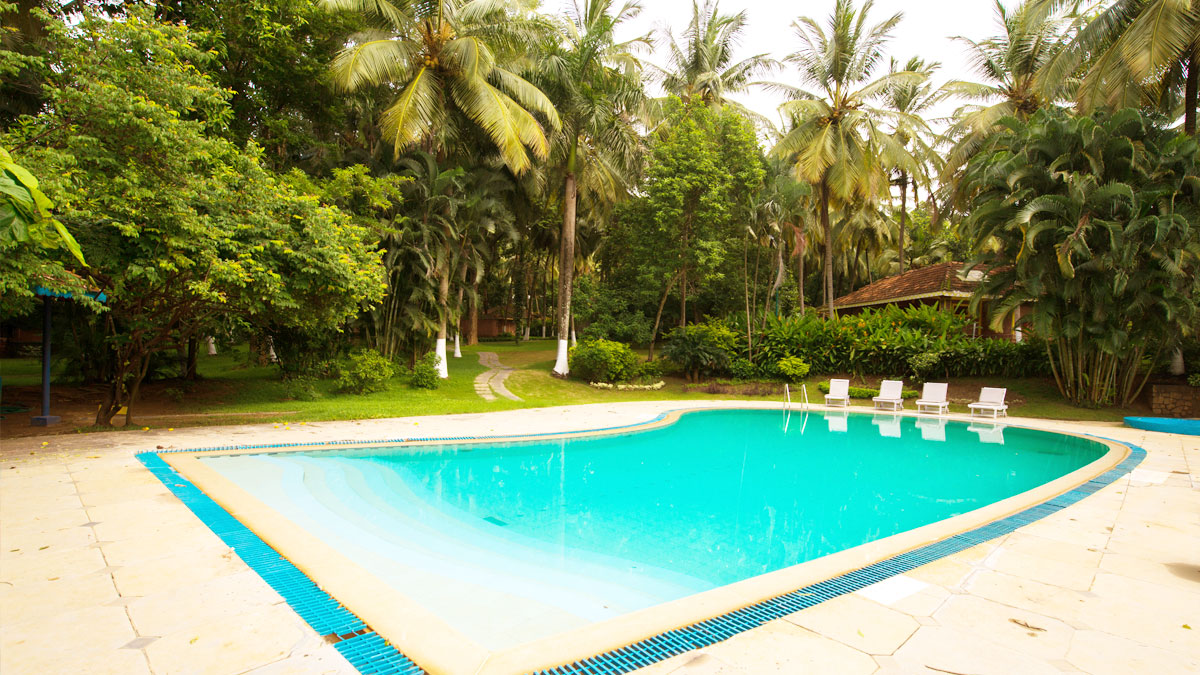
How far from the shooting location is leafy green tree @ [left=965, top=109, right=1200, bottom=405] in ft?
42.0

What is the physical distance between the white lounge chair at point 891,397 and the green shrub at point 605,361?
7.97 metres

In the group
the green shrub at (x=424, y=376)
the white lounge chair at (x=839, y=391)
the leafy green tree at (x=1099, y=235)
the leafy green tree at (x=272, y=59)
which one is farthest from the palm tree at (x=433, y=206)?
the leafy green tree at (x=1099, y=235)

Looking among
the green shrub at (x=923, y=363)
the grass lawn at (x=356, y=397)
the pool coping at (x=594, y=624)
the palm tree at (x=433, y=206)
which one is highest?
the palm tree at (x=433, y=206)

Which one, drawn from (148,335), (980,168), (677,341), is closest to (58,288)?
(148,335)

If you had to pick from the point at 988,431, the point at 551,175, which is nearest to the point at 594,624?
the point at 988,431

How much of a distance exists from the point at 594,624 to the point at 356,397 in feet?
44.1

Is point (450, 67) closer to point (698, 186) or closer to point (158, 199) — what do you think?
point (698, 186)

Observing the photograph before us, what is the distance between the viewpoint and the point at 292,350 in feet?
48.6

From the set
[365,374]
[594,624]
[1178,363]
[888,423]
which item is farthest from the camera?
[365,374]

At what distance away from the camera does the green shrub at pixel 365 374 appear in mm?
15195

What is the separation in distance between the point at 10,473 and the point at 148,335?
5.42m

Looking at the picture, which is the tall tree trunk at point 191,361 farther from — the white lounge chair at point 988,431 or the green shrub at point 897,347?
the white lounge chair at point 988,431

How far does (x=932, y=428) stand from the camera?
13.2 meters

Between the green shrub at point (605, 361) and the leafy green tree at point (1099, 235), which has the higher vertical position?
the leafy green tree at point (1099, 235)
